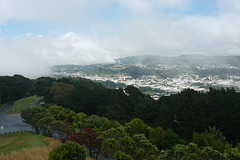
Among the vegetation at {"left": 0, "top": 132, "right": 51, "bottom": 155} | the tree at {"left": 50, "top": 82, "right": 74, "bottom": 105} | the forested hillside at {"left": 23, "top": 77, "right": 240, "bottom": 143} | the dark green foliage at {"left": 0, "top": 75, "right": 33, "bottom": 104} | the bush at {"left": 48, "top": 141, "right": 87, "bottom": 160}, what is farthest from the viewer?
the dark green foliage at {"left": 0, "top": 75, "right": 33, "bottom": 104}

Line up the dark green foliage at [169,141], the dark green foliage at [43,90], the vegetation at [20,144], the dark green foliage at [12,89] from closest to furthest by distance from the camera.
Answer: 1. the vegetation at [20,144]
2. the dark green foliage at [169,141]
3. the dark green foliage at [43,90]
4. the dark green foliage at [12,89]

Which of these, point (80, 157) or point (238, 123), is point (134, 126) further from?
point (238, 123)

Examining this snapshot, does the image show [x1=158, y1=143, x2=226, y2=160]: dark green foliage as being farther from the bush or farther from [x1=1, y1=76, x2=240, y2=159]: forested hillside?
the bush

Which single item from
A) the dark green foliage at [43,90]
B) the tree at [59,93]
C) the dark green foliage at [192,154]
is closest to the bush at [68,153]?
the dark green foliage at [192,154]

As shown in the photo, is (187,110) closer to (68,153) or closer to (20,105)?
(68,153)

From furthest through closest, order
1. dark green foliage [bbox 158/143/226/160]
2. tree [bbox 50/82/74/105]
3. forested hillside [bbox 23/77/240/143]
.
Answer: tree [bbox 50/82/74/105] → forested hillside [bbox 23/77/240/143] → dark green foliage [bbox 158/143/226/160]

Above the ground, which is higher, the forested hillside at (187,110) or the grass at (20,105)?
the forested hillside at (187,110)

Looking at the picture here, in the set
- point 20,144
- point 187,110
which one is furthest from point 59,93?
point 187,110

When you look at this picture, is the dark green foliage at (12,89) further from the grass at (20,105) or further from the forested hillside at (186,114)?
the forested hillside at (186,114)

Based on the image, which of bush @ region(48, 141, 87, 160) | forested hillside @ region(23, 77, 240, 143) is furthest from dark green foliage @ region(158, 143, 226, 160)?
forested hillside @ region(23, 77, 240, 143)

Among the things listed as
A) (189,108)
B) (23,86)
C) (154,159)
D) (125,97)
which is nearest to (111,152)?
(154,159)
